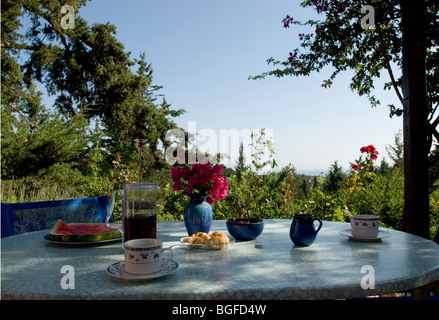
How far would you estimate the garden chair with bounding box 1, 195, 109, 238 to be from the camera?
65.7 inches

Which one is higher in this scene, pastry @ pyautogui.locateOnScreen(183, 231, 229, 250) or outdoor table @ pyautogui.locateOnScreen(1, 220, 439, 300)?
pastry @ pyautogui.locateOnScreen(183, 231, 229, 250)

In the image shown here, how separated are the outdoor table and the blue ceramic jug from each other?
0.09 feet

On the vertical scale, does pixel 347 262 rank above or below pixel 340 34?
below

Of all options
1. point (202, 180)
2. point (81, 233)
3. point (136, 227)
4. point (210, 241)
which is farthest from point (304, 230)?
point (81, 233)

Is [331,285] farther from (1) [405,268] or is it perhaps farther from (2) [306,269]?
(1) [405,268]

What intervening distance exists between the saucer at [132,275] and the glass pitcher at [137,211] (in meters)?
0.20

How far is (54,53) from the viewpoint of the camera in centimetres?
999

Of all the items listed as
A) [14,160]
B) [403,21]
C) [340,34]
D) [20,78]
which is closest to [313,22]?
[340,34]

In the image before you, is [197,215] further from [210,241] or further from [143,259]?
[143,259]

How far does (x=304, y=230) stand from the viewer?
1.23 meters

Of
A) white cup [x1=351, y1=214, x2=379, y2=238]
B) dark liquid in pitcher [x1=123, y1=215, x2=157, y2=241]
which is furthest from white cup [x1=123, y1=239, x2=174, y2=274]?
white cup [x1=351, y1=214, x2=379, y2=238]

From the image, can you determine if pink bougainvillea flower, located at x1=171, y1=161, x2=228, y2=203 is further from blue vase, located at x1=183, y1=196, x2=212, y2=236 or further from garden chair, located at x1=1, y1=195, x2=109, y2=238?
garden chair, located at x1=1, y1=195, x2=109, y2=238

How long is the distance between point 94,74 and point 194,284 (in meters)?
10.9

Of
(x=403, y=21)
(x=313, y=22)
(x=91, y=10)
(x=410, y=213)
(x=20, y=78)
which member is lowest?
(x=410, y=213)
